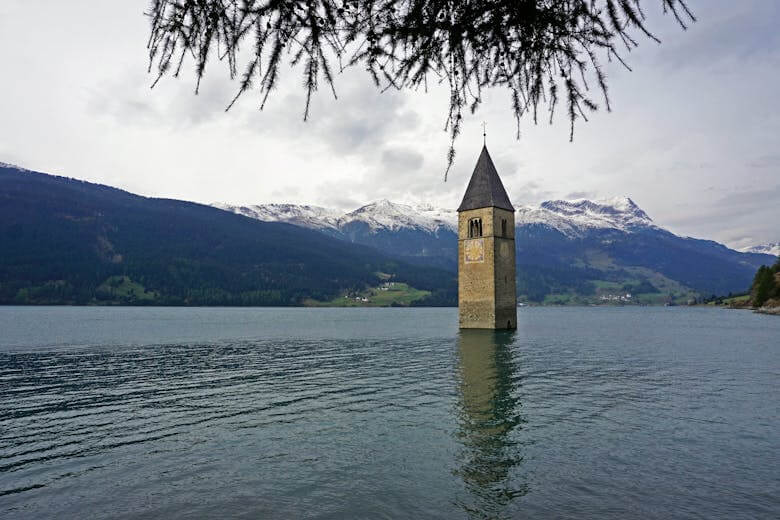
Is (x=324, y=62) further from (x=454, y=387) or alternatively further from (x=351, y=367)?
(x=351, y=367)

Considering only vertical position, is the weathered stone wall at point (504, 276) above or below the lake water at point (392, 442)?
above

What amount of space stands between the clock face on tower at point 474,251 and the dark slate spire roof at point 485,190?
5209 millimetres

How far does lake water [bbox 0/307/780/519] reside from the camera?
12.0 metres

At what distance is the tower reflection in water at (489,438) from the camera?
12328mm

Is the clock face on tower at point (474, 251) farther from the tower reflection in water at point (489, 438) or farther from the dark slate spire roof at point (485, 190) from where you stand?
the tower reflection in water at point (489, 438)

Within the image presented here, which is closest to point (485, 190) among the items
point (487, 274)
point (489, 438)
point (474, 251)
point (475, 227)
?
point (475, 227)

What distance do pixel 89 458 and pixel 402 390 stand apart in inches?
619

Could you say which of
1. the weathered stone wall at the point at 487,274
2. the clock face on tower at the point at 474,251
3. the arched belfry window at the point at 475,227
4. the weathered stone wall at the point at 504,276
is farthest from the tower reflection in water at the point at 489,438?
the arched belfry window at the point at 475,227

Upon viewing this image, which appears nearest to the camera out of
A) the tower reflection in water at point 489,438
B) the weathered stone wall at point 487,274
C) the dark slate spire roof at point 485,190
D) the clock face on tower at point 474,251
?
the tower reflection in water at point 489,438

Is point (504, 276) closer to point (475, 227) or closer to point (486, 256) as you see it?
point (486, 256)

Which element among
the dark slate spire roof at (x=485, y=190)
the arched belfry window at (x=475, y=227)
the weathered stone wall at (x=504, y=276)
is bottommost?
the weathered stone wall at (x=504, y=276)

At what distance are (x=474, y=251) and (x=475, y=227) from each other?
367cm

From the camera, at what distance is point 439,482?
13.3 meters

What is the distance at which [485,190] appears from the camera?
71.1 metres
